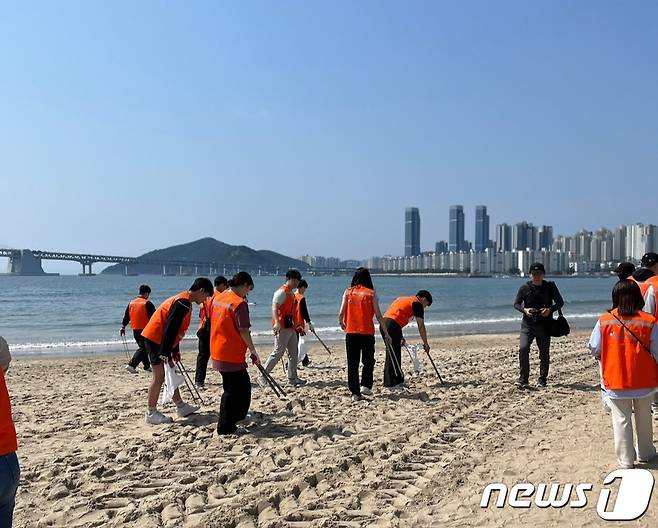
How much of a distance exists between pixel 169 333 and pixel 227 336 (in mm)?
832

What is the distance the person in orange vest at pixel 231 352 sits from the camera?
19.6ft

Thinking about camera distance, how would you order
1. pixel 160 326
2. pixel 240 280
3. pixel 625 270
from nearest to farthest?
pixel 240 280, pixel 160 326, pixel 625 270

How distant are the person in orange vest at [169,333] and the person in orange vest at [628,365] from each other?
390cm

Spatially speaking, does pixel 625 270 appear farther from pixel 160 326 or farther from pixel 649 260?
pixel 160 326

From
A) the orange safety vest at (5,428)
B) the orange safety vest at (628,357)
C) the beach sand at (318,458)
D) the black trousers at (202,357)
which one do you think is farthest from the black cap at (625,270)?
the orange safety vest at (5,428)

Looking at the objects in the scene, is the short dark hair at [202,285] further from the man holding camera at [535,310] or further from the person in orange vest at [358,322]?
the man holding camera at [535,310]

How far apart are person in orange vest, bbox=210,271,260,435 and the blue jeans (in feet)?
10.8

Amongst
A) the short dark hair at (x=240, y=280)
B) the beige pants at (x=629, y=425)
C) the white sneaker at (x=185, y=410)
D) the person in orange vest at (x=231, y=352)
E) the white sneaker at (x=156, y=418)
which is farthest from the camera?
the white sneaker at (x=185, y=410)

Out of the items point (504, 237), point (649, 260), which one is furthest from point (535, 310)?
point (504, 237)

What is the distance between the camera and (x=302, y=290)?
10.2 m

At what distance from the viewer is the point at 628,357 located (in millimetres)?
4676

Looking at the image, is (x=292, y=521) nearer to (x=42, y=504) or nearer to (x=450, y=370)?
(x=42, y=504)

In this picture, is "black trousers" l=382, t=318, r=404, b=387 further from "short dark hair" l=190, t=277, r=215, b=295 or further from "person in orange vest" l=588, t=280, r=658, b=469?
"person in orange vest" l=588, t=280, r=658, b=469

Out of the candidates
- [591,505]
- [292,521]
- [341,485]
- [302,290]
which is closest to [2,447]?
[292,521]
